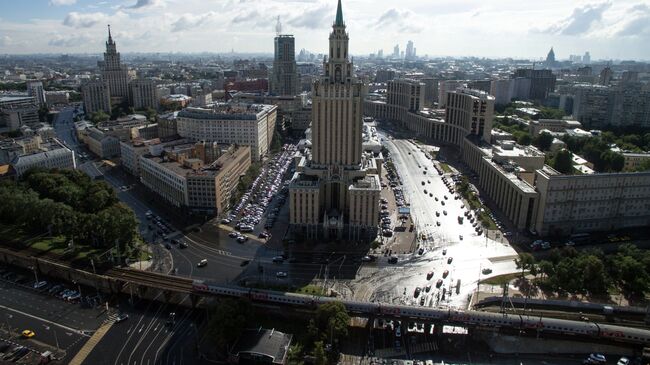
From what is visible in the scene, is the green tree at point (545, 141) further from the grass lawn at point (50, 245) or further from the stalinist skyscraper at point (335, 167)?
the grass lawn at point (50, 245)

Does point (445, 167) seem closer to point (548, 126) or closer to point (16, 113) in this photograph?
point (548, 126)

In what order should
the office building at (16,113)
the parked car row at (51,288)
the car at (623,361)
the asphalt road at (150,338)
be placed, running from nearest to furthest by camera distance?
the car at (623,361) < the asphalt road at (150,338) < the parked car row at (51,288) < the office building at (16,113)

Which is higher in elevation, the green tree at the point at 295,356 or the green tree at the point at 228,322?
the green tree at the point at 228,322

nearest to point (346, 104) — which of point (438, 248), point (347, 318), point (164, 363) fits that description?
point (438, 248)

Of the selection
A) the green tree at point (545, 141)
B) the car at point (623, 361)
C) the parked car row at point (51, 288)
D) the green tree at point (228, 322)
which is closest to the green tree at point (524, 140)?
the green tree at point (545, 141)

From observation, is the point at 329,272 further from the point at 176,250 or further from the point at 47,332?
the point at 47,332

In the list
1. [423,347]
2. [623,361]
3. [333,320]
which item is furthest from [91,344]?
[623,361]
